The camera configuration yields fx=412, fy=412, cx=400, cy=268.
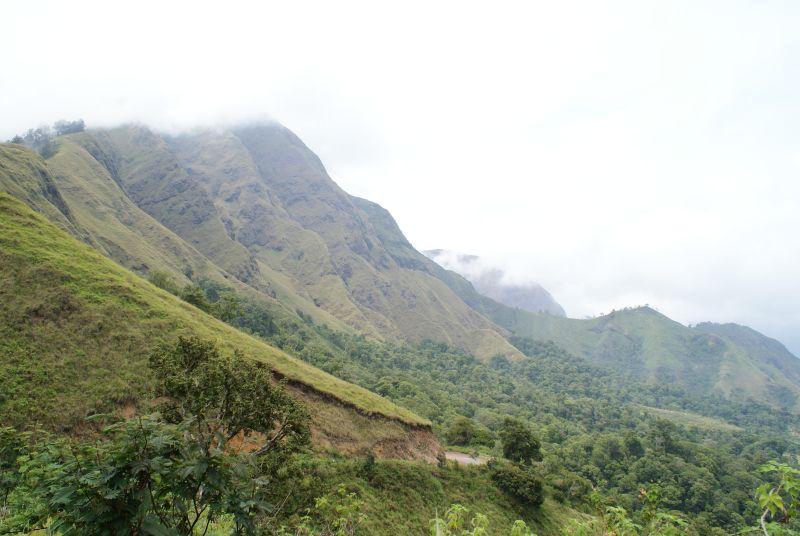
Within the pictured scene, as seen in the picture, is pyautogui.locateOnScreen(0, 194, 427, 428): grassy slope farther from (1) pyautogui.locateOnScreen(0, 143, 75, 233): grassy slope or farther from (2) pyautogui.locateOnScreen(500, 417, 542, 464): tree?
(1) pyautogui.locateOnScreen(0, 143, 75, 233): grassy slope

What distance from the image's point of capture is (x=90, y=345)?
138 ft

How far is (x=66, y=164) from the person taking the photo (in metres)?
184

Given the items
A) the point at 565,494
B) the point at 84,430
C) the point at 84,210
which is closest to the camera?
the point at 84,430

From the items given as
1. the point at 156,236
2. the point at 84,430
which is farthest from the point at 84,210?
the point at 84,430

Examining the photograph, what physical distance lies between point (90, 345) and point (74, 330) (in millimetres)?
2622

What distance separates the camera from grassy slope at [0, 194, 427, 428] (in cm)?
3547

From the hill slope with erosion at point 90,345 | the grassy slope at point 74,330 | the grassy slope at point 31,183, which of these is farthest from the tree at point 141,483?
the grassy slope at point 31,183

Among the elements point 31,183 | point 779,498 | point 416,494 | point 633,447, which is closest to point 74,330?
point 416,494

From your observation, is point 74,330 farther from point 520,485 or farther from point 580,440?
point 580,440

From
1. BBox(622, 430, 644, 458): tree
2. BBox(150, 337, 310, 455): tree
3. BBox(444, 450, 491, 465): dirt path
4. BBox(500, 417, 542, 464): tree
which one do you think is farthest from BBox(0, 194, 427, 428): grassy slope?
BBox(622, 430, 644, 458): tree

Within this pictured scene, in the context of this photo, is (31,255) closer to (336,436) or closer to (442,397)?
(336,436)

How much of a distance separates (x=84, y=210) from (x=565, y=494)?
188321 mm

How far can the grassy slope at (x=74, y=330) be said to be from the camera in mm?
35469

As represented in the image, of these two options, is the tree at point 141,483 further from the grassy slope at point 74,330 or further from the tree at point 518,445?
the tree at point 518,445
